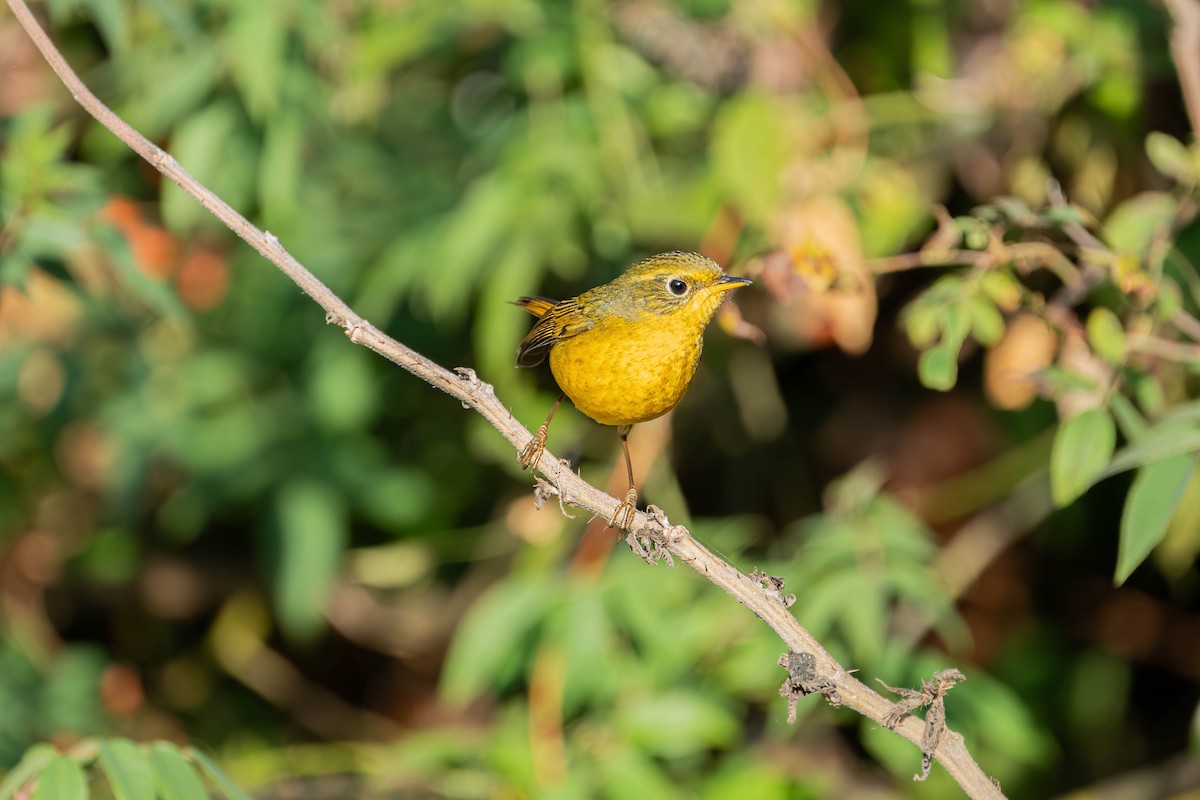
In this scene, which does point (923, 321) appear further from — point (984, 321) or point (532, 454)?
point (532, 454)

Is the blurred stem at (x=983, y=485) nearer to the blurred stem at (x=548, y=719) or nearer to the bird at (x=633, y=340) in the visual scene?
the blurred stem at (x=548, y=719)

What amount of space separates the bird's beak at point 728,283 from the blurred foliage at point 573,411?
3.8 inches

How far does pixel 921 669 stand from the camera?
3.62m

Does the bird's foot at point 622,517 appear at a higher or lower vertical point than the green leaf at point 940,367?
lower

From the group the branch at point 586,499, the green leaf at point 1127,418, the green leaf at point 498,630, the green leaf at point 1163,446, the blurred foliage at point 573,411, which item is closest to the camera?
the branch at point 586,499

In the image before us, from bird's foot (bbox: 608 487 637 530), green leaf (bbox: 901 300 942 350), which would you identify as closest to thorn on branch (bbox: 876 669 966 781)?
bird's foot (bbox: 608 487 637 530)

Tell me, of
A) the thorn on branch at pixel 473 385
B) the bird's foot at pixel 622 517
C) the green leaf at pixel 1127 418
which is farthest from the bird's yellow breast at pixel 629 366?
the green leaf at pixel 1127 418

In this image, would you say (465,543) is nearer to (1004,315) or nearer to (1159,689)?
(1004,315)

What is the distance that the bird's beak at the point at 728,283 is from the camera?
2.86 m

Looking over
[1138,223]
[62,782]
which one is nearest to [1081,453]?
[1138,223]

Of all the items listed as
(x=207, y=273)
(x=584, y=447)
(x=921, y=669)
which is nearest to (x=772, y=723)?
(x=921, y=669)

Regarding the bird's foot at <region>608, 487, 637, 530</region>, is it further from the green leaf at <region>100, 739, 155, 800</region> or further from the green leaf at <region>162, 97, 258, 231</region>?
the green leaf at <region>162, 97, 258, 231</region>

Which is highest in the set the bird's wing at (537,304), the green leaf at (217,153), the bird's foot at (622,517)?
the green leaf at (217,153)

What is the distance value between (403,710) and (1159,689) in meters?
3.33
